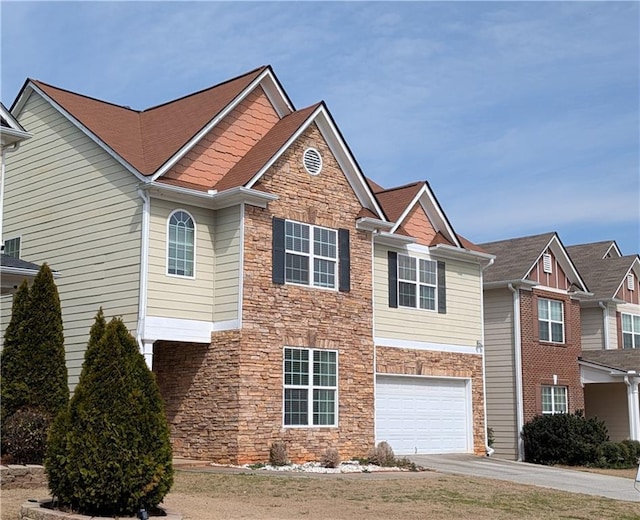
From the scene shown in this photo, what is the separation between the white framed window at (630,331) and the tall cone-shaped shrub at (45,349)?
86.9 ft

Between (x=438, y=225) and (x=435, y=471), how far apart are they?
344 inches

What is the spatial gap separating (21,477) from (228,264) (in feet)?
27.4

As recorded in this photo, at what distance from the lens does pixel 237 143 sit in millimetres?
23547

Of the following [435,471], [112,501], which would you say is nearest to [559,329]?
[435,471]

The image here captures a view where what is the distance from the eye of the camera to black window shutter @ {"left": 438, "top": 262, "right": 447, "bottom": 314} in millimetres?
27562

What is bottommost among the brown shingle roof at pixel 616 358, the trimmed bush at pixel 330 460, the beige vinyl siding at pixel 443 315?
the trimmed bush at pixel 330 460

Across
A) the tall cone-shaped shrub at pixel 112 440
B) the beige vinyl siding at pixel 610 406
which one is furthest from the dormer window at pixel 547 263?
the tall cone-shaped shrub at pixel 112 440

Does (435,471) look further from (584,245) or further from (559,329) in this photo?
(584,245)

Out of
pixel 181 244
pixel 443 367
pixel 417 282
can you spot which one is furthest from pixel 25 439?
pixel 443 367

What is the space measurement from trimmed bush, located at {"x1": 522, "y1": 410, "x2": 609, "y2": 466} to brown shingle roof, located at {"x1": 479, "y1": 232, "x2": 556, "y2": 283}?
495cm

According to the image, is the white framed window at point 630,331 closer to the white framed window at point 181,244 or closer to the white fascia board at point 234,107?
the white fascia board at point 234,107

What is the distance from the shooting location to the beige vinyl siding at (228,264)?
70.0 ft

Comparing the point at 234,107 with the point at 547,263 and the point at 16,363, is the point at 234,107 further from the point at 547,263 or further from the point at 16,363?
the point at 547,263

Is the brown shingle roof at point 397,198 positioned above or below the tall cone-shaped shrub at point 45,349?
above
